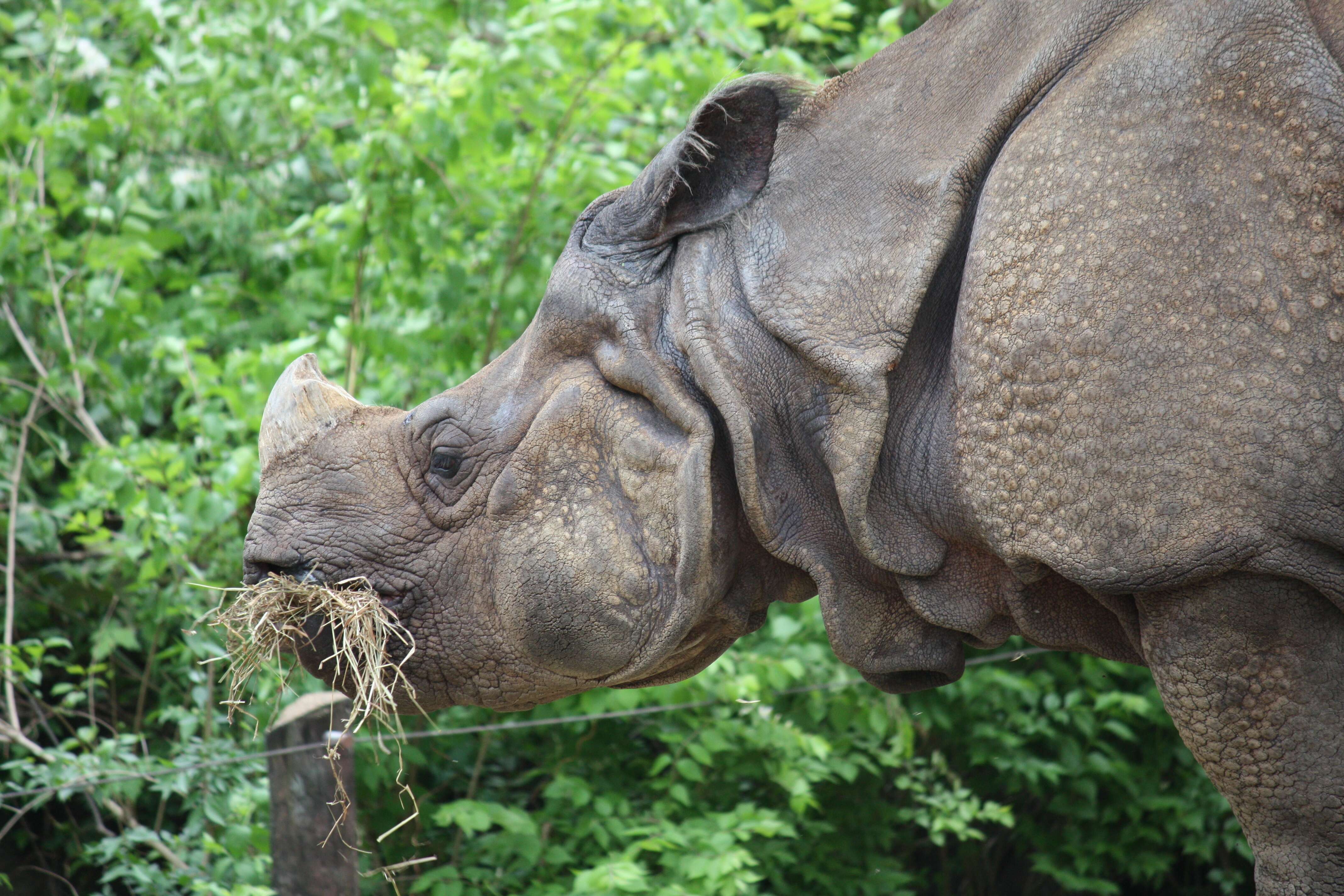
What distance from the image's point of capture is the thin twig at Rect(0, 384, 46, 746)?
13.0ft

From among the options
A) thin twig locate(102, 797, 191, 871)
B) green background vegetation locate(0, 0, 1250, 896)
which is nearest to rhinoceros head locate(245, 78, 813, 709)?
green background vegetation locate(0, 0, 1250, 896)

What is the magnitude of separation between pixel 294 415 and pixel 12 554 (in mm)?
2558

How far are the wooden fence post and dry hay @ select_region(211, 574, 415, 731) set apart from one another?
0.70 metres

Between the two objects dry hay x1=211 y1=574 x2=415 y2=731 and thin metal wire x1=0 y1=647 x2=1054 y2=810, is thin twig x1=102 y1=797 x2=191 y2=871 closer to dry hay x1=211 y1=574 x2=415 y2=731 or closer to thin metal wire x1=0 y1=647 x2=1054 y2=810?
thin metal wire x1=0 y1=647 x2=1054 y2=810

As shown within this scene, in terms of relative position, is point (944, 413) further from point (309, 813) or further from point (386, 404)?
point (386, 404)

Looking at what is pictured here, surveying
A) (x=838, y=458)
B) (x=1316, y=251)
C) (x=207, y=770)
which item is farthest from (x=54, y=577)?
(x=1316, y=251)

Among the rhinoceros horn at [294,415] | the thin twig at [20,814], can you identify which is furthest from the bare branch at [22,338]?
the rhinoceros horn at [294,415]

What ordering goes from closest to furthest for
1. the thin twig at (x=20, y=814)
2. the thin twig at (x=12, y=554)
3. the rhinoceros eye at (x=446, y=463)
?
1. the rhinoceros eye at (x=446, y=463)
2. the thin twig at (x=20, y=814)
3. the thin twig at (x=12, y=554)

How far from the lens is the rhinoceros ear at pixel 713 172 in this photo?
2.32 metres

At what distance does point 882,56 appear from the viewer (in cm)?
238

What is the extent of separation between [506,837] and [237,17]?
3.34 metres

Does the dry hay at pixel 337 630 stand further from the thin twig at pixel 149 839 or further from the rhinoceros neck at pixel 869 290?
the thin twig at pixel 149 839

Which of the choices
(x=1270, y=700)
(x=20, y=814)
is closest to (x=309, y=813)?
(x=20, y=814)

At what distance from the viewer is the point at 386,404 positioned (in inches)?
179
